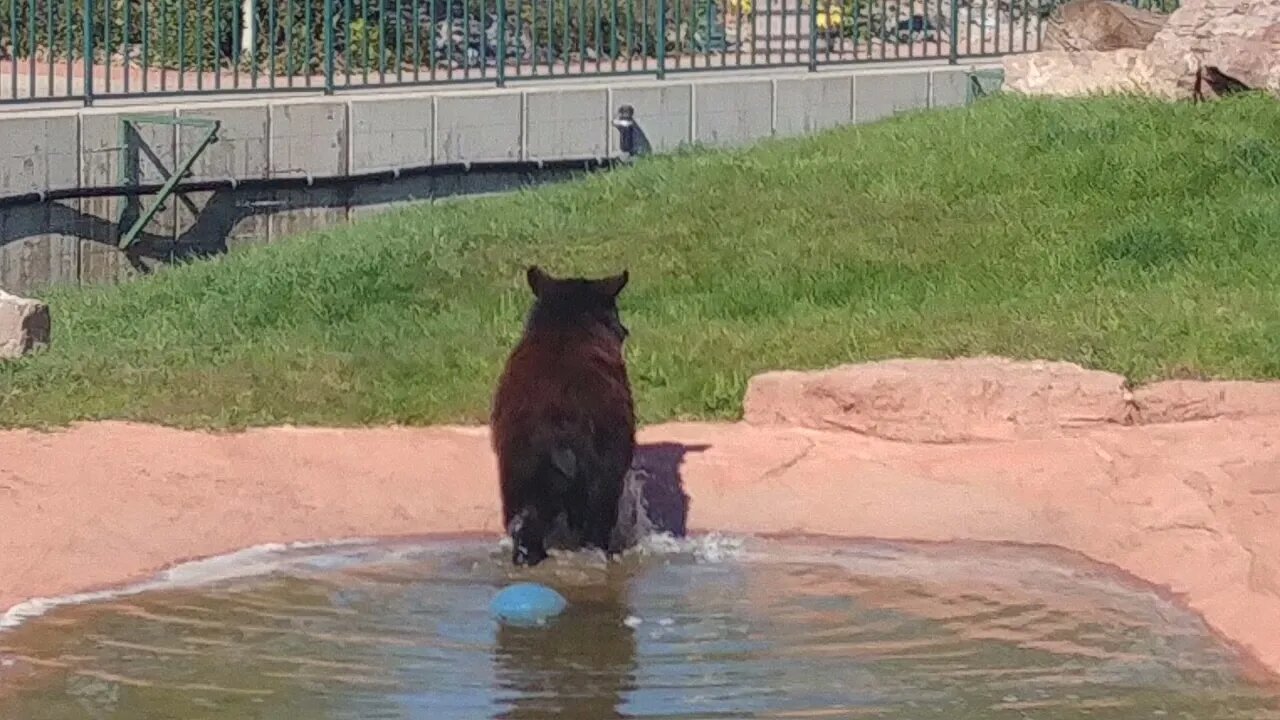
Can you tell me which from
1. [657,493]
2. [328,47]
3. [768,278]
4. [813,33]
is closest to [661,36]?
[813,33]

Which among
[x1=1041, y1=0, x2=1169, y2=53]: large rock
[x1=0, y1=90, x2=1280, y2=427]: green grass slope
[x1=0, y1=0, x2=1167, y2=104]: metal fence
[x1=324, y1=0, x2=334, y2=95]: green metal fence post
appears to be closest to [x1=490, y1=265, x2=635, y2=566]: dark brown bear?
[x1=0, y1=90, x2=1280, y2=427]: green grass slope

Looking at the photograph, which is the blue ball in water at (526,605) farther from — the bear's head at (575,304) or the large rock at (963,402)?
the large rock at (963,402)

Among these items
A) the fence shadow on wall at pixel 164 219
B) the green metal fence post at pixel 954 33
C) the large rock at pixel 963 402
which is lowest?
the large rock at pixel 963 402

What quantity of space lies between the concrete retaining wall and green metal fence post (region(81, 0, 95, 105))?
1.48 ft

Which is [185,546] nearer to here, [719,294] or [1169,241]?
[719,294]

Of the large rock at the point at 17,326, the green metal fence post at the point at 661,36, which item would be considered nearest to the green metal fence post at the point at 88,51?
the large rock at the point at 17,326

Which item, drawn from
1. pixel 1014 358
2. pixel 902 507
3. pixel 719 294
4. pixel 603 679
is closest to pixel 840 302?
pixel 719 294

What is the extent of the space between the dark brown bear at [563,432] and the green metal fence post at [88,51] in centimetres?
773

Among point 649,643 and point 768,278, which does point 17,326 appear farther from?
point 649,643

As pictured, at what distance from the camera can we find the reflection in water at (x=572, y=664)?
661cm

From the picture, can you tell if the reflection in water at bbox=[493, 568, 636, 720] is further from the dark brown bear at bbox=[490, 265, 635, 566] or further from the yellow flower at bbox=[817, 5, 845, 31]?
the yellow flower at bbox=[817, 5, 845, 31]

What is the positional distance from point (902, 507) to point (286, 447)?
253cm

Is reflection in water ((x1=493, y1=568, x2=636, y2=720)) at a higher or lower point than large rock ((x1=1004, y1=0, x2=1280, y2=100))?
lower

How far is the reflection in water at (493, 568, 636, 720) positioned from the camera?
6.61 metres
